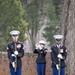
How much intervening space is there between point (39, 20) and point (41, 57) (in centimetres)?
3074

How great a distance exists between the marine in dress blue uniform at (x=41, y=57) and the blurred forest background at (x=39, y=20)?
93cm

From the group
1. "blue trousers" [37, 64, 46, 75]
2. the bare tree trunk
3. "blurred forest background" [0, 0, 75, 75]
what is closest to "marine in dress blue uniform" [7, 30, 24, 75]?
"blue trousers" [37, 64, 46, 75]

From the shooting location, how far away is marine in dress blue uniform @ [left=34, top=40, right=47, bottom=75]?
13.4 metres

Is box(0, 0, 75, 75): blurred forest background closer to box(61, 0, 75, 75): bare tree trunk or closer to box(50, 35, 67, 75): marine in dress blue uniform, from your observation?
box(61, 0, 75, 75): bare tree trunk

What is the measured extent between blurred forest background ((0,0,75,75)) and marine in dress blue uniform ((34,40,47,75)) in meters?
0.93

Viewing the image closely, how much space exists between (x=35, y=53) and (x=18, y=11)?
21407mm

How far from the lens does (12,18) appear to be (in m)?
34.7

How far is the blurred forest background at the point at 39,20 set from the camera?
573 inches

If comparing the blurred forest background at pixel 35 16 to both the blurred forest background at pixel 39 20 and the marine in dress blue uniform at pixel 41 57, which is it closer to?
the blurred forest background at pixel 39 20

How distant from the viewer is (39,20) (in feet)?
145

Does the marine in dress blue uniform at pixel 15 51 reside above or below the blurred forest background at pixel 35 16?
above

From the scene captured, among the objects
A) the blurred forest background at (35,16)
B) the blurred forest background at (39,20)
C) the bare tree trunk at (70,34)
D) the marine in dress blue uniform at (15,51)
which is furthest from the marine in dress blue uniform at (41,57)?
the blurred forest background at (35,16)

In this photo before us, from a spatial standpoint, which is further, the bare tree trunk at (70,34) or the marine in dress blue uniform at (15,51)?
the bare tree trunk at (70,34)

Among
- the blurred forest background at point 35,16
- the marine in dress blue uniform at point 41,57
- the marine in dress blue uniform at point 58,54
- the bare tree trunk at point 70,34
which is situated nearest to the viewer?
the marine in dress blue uniform at point 58,54
